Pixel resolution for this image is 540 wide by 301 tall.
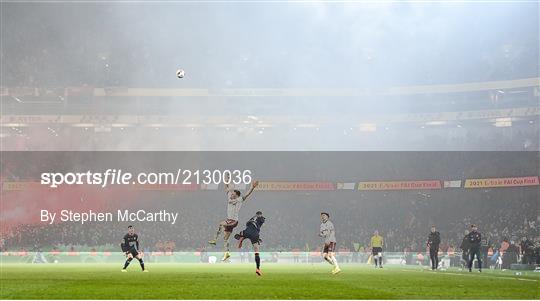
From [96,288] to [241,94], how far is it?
3665cm

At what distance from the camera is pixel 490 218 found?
44656 mm

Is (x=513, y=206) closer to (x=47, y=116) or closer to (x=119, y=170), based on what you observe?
(x=119, y=170)

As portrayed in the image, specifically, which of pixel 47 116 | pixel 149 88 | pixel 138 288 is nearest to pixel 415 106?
pixel 149 88

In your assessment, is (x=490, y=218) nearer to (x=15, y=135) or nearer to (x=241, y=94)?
(x=241, y=94)

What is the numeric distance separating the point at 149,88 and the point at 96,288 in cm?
3676

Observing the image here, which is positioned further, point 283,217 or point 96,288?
point 283,217

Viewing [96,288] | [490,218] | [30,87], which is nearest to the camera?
[96,288]

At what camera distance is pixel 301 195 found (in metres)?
49.1

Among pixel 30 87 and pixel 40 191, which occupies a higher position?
pixel 30 87

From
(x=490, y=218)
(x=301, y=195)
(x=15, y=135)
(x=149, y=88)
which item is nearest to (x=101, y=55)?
(x=149, y=88)

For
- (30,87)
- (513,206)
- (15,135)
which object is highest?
(30,87)

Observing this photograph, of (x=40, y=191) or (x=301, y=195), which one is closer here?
(x=40, y=191)

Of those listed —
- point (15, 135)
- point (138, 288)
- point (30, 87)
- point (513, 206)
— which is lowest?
point (138, 288)

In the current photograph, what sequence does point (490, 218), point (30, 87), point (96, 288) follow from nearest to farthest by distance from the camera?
1. point (96, 288)
2. point (490, 218)
3. point (30, 87)
